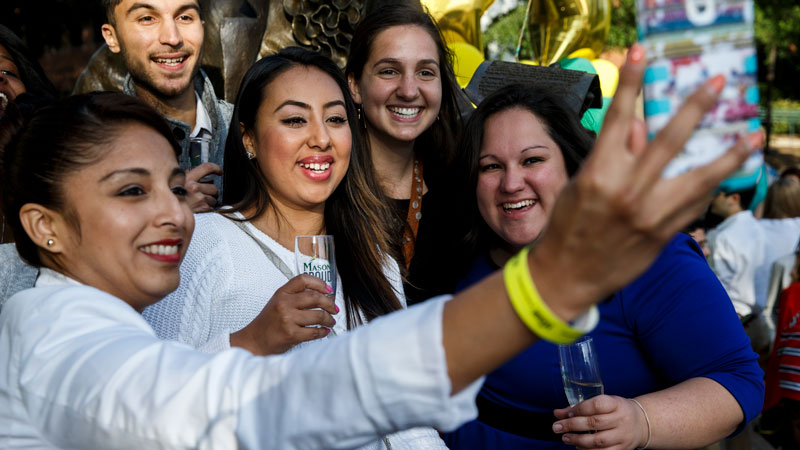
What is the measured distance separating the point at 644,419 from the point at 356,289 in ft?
3.71

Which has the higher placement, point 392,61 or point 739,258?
point 392,61

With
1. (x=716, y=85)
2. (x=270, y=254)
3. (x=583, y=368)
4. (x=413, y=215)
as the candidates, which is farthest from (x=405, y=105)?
(x=716, y=85)

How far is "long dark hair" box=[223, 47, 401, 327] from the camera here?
A: 2.86 metres

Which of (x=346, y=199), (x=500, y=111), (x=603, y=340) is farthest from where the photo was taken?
(x=346, y=199)

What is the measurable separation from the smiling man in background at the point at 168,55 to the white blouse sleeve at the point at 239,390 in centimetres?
246

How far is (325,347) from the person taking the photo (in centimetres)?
123

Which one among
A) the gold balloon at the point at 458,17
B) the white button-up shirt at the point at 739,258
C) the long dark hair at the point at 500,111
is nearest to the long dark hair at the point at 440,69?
the long dark hair at the point at 500,111

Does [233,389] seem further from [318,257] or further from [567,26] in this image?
[567,26]

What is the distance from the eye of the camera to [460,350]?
3.80 ft

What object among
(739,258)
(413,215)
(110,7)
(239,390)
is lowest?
(739,258)

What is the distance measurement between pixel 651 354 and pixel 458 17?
3.53 m

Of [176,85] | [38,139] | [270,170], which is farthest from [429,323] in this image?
[176,85]

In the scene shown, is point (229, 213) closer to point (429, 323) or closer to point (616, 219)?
point (429, 323)

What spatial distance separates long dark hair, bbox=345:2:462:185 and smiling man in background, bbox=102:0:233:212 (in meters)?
0.83
